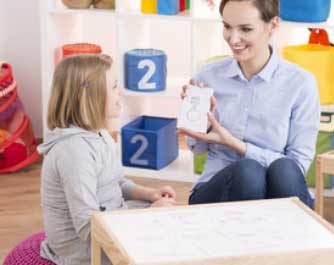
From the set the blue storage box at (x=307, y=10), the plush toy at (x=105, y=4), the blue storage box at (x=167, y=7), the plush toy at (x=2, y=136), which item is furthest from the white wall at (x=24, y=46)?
the blue storage box at (x=307, y=10)

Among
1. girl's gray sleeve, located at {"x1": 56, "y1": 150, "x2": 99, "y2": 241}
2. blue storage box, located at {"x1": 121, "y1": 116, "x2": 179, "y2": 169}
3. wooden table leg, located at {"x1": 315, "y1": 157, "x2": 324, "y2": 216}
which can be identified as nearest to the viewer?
girl's gray sleeve, located at {"x1": 56, "y1": 150, "x2": 99, "y2": 241}

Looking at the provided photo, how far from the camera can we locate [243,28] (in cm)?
249

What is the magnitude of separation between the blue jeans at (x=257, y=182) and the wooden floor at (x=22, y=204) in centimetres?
90

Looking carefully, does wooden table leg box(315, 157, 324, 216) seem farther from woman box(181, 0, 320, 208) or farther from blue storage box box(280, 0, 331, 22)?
blue storage box box(280, 0, 331, 22)

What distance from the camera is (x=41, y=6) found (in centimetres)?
377

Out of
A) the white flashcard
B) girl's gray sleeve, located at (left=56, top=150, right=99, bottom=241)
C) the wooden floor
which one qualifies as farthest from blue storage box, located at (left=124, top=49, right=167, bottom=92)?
girl's gray sleeve, located at (left=56, top=150, right=99, bottom=241)

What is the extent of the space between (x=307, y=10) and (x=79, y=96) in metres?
1.40

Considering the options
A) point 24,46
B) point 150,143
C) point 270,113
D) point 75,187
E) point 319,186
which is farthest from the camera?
point 24,46

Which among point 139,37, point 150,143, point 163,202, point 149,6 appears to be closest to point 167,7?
point 149,6

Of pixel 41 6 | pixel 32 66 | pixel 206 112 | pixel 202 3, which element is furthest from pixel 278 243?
pixel 32 66

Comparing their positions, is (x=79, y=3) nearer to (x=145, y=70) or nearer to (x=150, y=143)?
(x=145, y=70)

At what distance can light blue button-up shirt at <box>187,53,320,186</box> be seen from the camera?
8.27ft

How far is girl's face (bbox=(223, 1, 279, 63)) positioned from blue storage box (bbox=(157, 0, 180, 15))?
1116mm

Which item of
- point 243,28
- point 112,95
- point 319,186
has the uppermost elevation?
point 243,28
